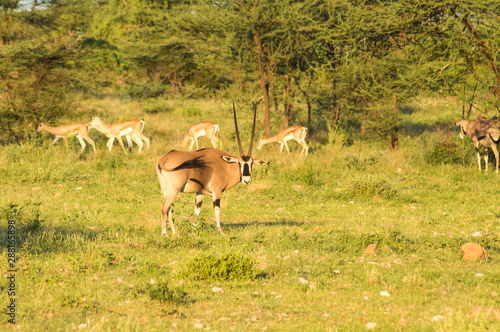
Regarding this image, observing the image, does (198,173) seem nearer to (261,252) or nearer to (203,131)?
(261,252)

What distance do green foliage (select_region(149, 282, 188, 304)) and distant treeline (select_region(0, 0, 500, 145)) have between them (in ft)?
33.5

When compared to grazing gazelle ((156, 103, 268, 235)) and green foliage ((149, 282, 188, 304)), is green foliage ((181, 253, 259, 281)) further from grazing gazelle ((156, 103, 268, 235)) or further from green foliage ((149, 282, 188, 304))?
grazing gazelle ((156, 103, 268, 235))

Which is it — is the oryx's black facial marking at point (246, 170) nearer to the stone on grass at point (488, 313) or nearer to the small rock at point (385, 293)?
the small rock at point (385, 293)

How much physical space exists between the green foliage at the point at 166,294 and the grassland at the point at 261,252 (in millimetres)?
15

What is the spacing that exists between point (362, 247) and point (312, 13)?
42.1 feet

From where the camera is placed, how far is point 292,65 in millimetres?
20250

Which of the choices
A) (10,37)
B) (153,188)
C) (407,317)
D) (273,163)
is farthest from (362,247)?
(10,37)

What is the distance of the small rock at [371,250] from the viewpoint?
7.19 metres

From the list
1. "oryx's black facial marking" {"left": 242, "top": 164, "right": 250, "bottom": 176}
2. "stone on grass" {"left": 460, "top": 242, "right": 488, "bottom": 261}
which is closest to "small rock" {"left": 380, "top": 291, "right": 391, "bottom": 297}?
"stone on grass" {"left": 460, "top": 242, "right": 488, "bottom": 261}

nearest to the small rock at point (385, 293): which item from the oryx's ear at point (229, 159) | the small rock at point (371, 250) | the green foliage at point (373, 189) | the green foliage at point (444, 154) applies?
the small rock at point (371, 250)

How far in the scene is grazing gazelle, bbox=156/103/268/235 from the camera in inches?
308

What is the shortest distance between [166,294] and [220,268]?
3.46ft

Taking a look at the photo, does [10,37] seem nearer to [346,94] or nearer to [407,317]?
[346,94]

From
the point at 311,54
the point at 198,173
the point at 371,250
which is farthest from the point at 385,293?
the point at 311,54
